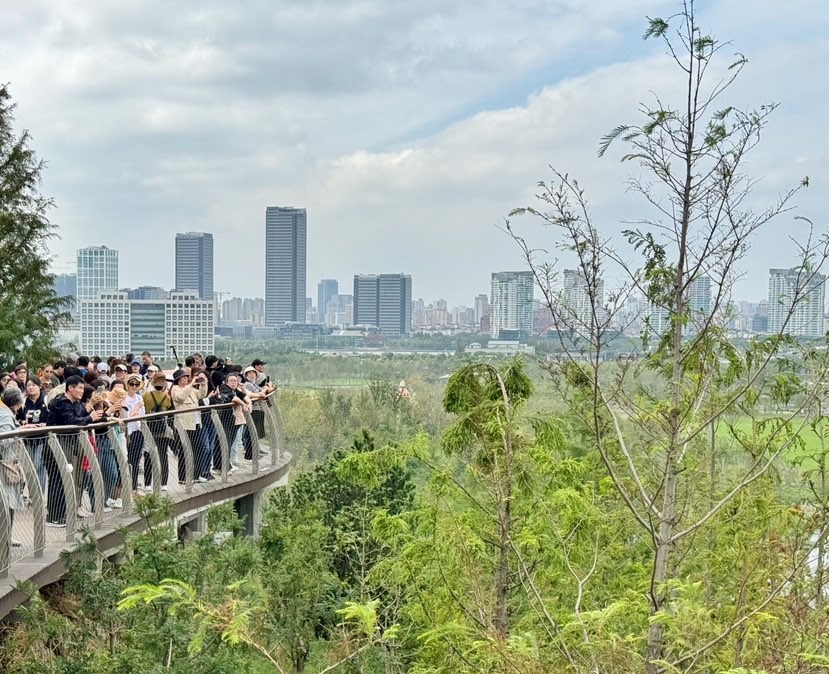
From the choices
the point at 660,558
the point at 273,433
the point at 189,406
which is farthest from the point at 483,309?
the point at 660,558

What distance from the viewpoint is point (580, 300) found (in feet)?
18.8

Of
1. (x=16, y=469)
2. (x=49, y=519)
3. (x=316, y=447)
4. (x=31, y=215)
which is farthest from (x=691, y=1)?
(x=316, y=447)

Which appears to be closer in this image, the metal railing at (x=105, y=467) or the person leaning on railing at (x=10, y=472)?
the person leaning on railing at (x=10, y=472)

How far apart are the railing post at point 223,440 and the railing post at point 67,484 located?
421cm

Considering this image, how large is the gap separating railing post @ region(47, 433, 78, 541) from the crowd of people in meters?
0.03

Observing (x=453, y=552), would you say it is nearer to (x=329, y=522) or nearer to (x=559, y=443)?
(x=559, y=443)

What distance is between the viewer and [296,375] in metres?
114

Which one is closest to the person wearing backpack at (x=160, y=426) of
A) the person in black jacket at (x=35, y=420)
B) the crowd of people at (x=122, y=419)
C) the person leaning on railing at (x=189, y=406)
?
the crowd of people at (x=122, y=419)

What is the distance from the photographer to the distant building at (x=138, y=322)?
306ft

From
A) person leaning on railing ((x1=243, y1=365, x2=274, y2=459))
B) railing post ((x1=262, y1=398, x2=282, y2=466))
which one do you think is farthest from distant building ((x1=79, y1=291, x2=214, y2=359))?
person leaning on railing ((x1=243, y1=365, x2=274, y2=459))

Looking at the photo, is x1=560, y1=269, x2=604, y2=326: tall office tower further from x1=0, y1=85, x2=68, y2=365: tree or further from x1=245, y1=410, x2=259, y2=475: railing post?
x1=0, y1=85, x2=68, y2=365: tree

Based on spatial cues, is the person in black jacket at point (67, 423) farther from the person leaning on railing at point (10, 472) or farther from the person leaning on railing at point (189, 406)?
the person leaning on railing at point (189, 406)

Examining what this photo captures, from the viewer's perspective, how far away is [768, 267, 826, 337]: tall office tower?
18.5ft

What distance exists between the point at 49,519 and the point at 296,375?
10486 centimetres
